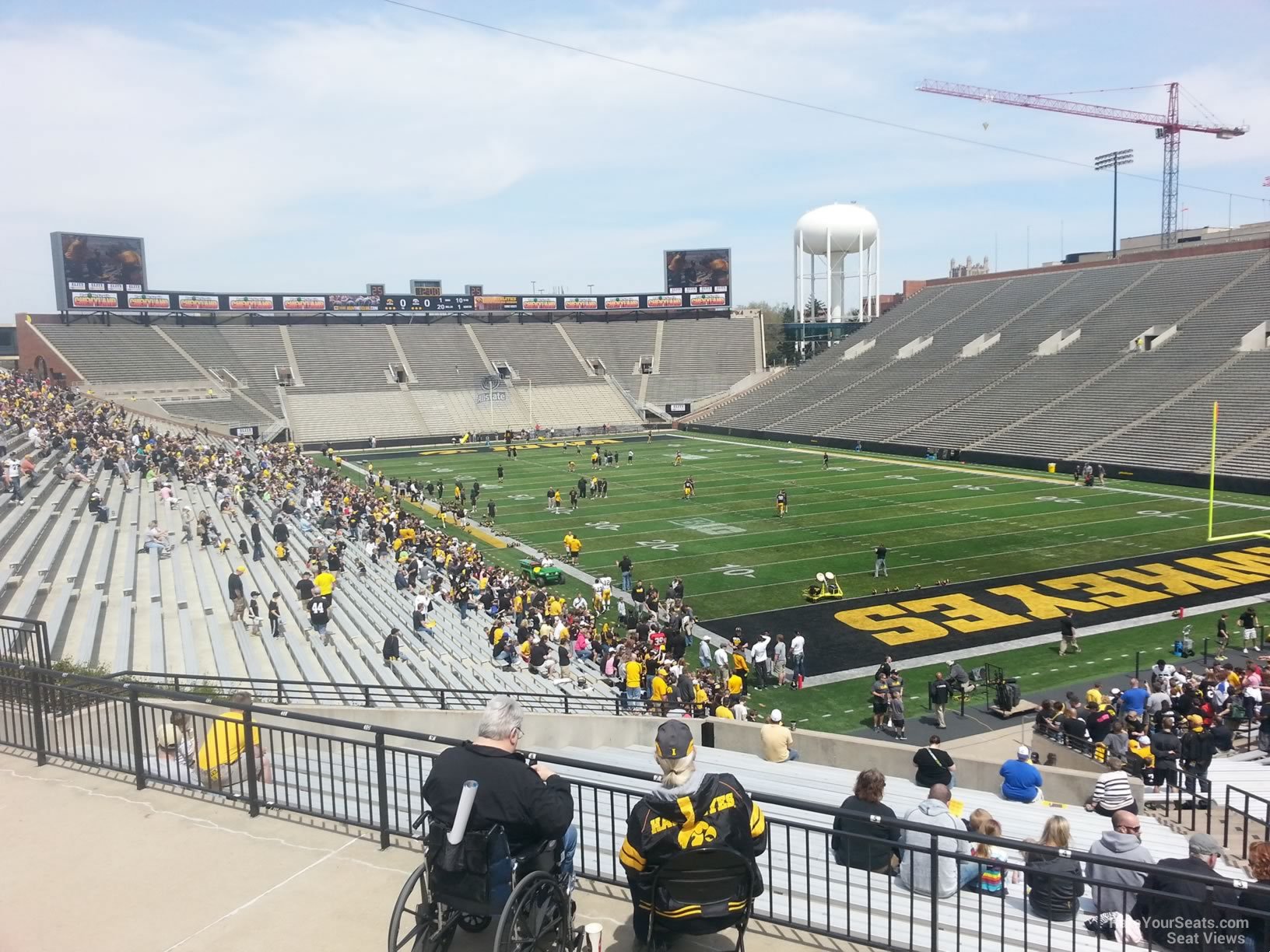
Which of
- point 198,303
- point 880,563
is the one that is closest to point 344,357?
point 198,303

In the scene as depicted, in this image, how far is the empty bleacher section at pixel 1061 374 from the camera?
142ft

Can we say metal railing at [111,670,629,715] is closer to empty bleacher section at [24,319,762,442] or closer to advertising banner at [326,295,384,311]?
empty bleacher section at [24,319,762,442]

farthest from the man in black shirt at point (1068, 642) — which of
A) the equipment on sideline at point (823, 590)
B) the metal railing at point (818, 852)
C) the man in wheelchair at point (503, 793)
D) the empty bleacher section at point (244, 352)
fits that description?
the empty bleacher section at point (244, 352)

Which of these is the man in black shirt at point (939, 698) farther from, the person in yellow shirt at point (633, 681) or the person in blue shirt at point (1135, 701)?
the person in yellow shirt at point (633, 681)

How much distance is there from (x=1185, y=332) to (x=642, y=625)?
45227mm

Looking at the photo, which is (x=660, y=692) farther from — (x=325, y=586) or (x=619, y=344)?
(x=619, y=344)

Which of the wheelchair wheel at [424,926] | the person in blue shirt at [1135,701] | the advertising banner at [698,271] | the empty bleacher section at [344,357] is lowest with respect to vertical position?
the person in blue shirt at [1135,701]

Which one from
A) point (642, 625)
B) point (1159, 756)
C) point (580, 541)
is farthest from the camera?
point (580, 541)

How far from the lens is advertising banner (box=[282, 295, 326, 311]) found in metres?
77.4

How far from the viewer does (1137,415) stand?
44719 mm

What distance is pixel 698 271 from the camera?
8894 centimetres

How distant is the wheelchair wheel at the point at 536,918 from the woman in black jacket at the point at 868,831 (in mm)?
1832

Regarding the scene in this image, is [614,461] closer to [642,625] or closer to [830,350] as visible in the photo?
[642,625]

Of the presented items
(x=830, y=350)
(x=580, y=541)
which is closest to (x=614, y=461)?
(x=580, y=541)
